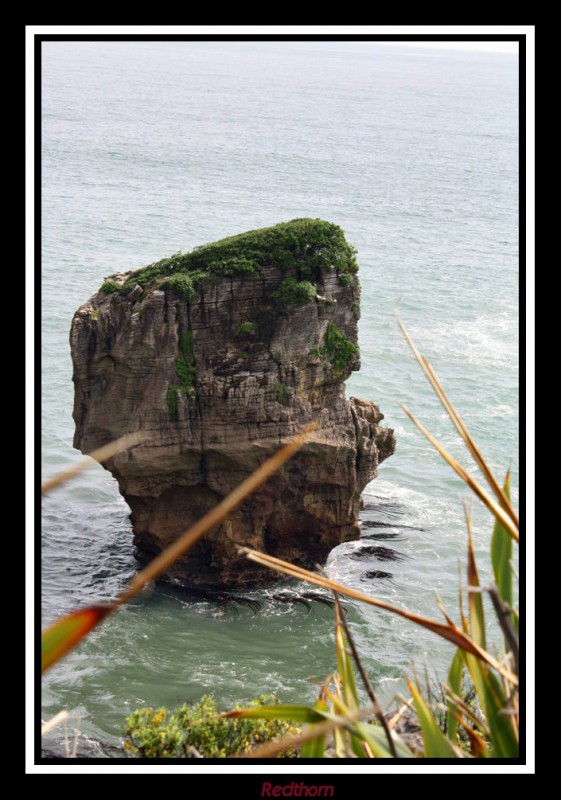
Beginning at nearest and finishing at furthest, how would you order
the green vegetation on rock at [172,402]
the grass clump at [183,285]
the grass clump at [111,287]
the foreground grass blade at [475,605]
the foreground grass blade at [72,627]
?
the foreground grass blade at [72,627]
the foreground grass blade at [475,605]
the grass clump at [183,285]
the green vegetation on rock at [172,402]
the grass clump at [111,287]

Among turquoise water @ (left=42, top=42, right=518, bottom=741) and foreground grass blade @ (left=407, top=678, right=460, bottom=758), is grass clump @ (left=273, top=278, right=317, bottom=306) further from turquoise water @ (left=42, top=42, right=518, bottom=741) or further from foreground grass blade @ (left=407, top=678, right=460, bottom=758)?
foreground grass blade @ (left=407, top=678, right=460, bottom=758)

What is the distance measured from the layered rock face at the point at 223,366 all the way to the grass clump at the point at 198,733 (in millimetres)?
7627

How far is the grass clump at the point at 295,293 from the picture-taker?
837 inches

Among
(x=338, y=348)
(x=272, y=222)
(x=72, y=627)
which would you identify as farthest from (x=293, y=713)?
(x=272, y=222)

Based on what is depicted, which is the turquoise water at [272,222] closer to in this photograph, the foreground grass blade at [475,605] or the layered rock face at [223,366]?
the layered rock face at [223,366]

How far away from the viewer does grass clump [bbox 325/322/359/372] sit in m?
22.0

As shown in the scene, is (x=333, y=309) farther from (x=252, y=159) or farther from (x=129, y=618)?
(x=252, y=159)

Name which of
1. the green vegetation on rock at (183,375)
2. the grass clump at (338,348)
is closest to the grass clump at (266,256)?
the green vegetation on rock at (183,375)

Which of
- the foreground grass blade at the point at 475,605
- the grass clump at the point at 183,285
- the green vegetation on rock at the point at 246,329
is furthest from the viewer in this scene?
the green vegetation on rock at the point at 246,329

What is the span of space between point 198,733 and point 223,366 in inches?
365

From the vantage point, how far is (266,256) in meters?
21.3

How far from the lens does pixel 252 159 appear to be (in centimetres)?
5894

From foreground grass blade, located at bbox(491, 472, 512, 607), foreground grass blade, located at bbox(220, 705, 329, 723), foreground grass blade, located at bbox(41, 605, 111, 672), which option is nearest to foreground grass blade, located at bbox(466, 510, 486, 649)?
foreground grass blade, located at bbox(491, 472, 512, 607)

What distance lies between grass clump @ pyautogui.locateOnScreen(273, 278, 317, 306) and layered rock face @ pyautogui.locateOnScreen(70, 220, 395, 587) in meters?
0.02
